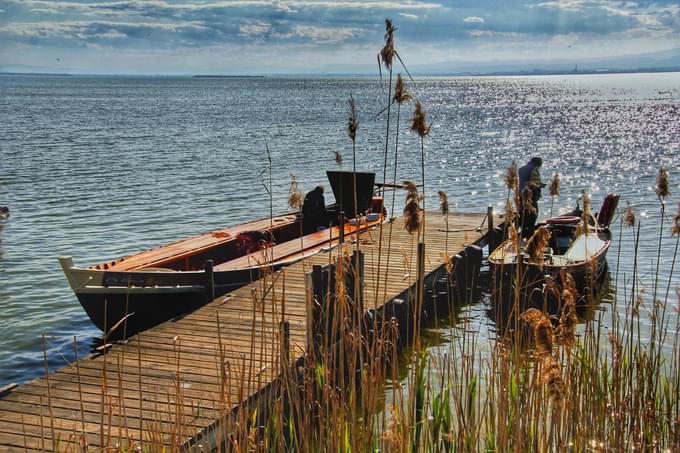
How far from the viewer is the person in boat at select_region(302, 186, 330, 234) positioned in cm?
1598

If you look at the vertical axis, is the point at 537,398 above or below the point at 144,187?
above

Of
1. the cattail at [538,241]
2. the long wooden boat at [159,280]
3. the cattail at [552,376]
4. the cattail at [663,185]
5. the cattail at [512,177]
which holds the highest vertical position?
the cattail at [512,177]

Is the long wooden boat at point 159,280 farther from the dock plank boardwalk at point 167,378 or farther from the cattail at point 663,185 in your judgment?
the cattail at point 663,185

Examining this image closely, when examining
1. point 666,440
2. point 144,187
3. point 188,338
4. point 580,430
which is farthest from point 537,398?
point 144,187

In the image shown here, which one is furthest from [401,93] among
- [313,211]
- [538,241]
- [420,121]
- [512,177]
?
[313,211]

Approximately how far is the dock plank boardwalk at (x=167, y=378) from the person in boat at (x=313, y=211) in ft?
15.2

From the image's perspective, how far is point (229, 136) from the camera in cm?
5909

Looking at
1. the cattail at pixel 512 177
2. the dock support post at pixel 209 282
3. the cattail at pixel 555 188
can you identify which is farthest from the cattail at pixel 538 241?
the dock support post at pixel 209 282

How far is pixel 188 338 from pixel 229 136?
51.5 meters

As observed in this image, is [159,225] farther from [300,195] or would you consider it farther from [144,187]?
[300,195]

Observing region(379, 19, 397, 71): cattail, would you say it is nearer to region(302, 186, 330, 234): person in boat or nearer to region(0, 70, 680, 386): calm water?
region(0, 70, 680, 386): calm water

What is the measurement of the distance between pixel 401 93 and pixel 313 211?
41.4 feet

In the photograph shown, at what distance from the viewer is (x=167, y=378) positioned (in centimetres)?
725

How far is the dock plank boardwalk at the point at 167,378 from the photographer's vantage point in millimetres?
4949
